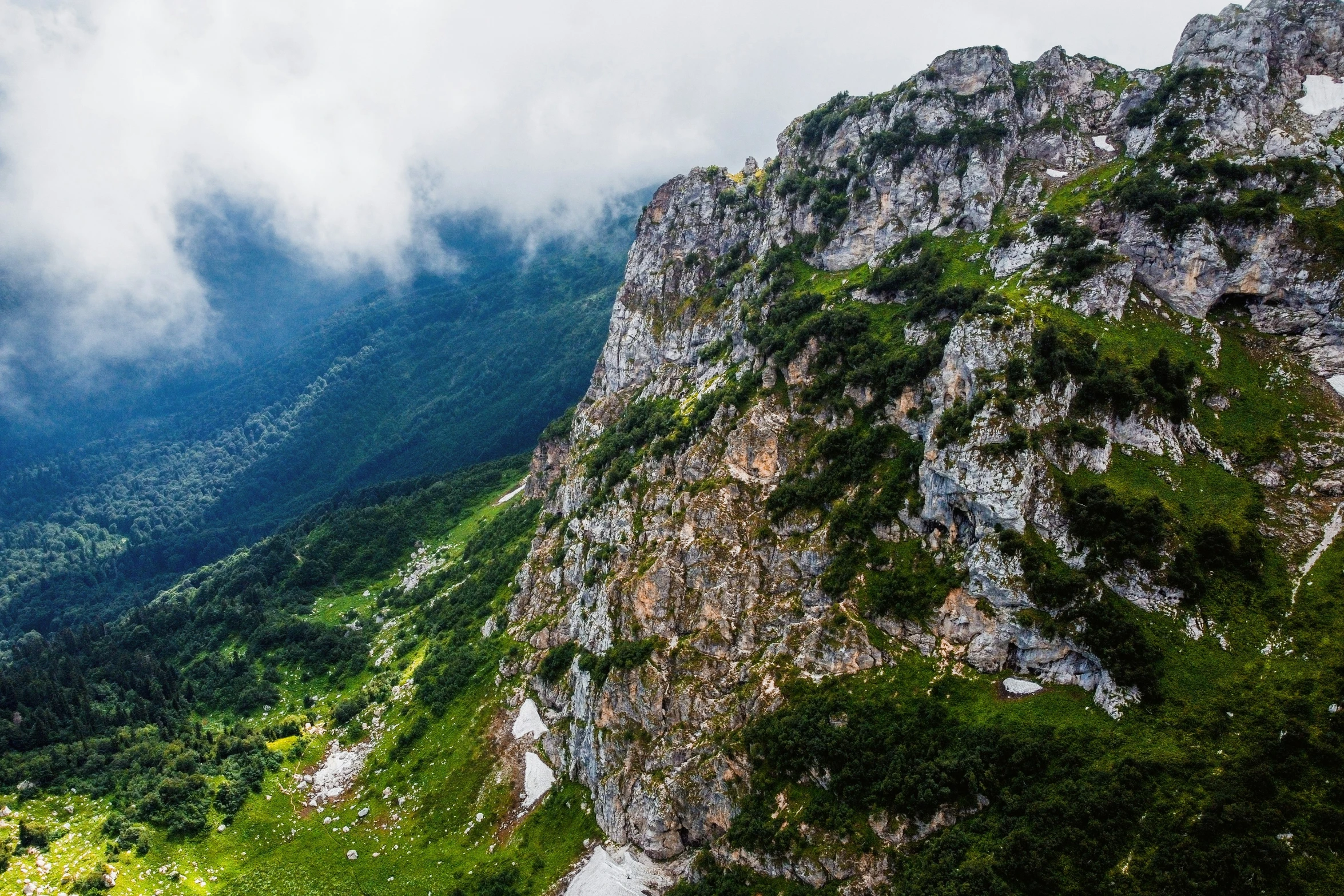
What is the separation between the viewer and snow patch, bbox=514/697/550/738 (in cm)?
11275

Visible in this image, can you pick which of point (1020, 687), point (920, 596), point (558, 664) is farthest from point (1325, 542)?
point (558, 664)

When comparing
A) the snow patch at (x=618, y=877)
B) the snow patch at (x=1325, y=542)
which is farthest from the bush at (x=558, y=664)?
the snow patch at (x=1325, y=542)

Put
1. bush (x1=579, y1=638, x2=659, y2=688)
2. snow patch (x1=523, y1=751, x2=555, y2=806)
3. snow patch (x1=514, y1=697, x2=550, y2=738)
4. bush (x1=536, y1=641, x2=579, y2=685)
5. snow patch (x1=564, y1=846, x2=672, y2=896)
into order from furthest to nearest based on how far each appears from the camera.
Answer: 1. bush (x1=536, y1=641, x2=579, y2=685)
2. snow patch (x1=514, y1=697, x2=550, y2=738)
3. snow patch (x1=523, y1=751, x2=555, y2=806)
4. bush (x1=579, y1=638, x2=659, y2=688)
5. snow patch (x1=564, y1=846, x2=672, y2=896)

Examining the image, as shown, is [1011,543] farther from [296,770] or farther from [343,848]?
[296,770]

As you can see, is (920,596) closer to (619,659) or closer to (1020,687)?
(1020,687)

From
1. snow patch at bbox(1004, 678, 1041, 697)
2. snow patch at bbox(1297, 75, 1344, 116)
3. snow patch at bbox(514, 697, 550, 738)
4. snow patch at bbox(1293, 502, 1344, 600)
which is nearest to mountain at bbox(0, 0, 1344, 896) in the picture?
snow patch at bbox(1293, 502, 1344, 600)

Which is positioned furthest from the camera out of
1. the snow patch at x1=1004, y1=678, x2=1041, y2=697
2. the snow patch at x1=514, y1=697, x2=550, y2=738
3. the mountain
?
the snow patch at x1=514, y1=697, x2=550, y2=738

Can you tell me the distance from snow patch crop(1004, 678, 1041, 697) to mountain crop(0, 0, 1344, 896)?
534mm

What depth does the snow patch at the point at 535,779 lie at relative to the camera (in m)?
103

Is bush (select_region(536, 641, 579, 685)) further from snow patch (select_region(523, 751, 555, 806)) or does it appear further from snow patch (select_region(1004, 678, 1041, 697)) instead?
snow patch (select_region(1004, 678, 1041, 697))

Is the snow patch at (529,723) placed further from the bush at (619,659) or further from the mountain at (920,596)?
the bush at (619,659)

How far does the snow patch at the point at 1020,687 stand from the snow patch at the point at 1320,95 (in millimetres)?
91610

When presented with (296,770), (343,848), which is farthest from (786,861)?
(296,770)

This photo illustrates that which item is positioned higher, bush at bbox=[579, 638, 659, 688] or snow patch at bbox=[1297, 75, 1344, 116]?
snow patch at bbox=[1297, 75, 1344, 116]
